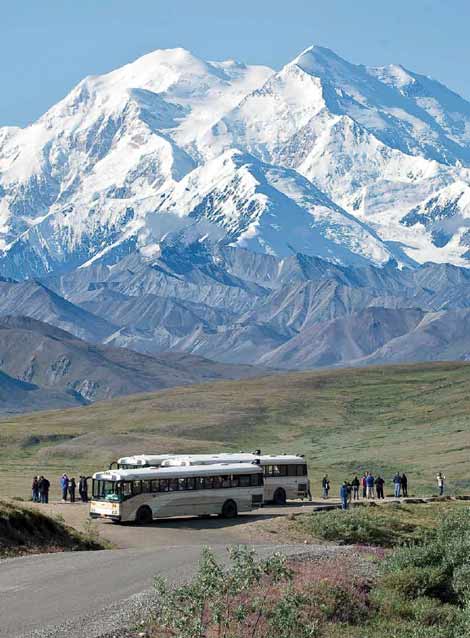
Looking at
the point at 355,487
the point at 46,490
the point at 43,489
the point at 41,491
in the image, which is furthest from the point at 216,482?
the point at 355,487

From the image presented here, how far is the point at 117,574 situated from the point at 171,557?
16.3 feet

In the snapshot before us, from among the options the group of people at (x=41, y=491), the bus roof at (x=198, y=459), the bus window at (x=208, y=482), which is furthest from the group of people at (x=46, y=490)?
the bus window at (x=208, y=482)

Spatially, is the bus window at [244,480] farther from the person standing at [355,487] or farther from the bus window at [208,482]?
the person standing at [355,487]

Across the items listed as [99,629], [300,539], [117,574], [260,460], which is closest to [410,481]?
[260,460]

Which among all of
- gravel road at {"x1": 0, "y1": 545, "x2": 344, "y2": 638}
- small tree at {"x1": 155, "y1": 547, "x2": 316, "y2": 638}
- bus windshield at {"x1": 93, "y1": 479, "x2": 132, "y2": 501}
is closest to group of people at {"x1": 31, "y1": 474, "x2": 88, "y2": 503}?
bus windshield at {"x1": 93, "y1": 479, "x2": 132, "y2": 501}

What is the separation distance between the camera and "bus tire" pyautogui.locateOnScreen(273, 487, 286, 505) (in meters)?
84.9

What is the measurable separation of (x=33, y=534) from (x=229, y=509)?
843 inches

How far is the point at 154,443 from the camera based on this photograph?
193750 millimetres

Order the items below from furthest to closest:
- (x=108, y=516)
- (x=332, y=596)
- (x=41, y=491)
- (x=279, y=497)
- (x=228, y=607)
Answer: (x=279, y=497) → (x=41, y=491) → (x=108, y=516) → (x=332, y=596) → (x=228, y=607)

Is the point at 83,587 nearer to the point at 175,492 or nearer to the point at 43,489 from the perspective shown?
the point at 175,492

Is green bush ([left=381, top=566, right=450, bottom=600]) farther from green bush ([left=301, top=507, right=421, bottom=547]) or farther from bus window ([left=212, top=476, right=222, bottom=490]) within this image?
bus window ([left=212, top=476, right=222, bottom=490])

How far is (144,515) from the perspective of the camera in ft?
224

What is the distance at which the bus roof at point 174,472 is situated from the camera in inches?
2662

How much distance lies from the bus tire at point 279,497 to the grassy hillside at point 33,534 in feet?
93.4
